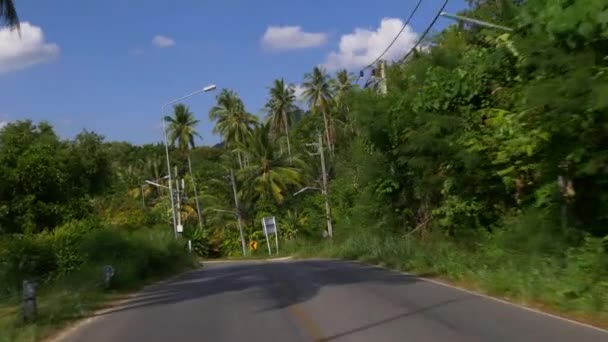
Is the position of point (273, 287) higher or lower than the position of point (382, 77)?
lower

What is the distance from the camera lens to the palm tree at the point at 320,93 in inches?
2879

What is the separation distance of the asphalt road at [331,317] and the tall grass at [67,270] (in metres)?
0.87

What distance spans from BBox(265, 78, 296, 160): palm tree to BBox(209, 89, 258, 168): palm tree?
3921 mm

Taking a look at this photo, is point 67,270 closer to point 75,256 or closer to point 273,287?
point 75,256

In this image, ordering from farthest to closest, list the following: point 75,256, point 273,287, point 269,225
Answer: point 269,225, point 75,256, point 273,287

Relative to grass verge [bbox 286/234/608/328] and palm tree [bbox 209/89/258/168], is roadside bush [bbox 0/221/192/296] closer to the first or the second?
grass verge [bbox 286/234/608/328]

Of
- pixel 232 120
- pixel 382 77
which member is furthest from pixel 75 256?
pixel 232 120

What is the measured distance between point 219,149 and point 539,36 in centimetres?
9336

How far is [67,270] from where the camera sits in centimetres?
2288

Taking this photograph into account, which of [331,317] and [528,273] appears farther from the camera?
[528,273]

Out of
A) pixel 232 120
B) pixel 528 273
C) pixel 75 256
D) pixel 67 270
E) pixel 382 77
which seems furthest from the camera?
pixel 232 120

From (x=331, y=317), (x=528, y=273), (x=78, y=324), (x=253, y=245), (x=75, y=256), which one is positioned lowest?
(x=331, y=317)

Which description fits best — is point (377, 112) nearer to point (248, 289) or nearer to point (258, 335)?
point (248, 289)

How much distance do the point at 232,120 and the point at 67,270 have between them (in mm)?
53853
